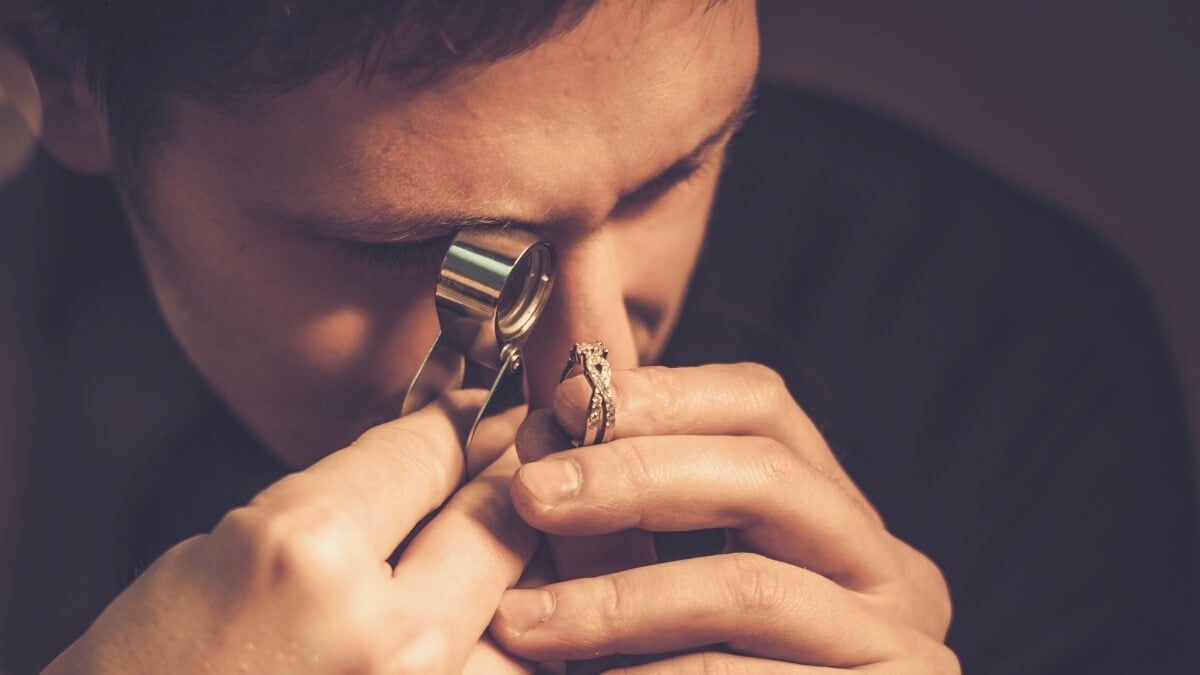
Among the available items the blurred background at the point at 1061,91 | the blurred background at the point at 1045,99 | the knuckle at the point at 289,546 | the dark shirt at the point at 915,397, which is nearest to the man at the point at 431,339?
the knuckle at the point at 289,546

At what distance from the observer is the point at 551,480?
0.82 metres

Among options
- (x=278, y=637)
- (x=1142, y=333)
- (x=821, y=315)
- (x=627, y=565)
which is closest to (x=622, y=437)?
(x=627, y=565)

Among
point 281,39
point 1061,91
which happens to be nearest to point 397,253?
point 281,39

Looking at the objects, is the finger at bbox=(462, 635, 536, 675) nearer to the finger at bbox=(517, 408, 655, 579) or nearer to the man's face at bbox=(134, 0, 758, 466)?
the finger at bbox=(517, 408, 655, 579)

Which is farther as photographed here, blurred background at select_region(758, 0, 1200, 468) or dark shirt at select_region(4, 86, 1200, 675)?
blurred background at select_region(758, 0, 1200, 468)

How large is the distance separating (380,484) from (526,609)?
6.6 inches

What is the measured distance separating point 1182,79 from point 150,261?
1641 mm

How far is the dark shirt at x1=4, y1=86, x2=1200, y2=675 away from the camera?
152cm

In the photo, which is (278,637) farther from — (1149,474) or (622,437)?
(1149,474)

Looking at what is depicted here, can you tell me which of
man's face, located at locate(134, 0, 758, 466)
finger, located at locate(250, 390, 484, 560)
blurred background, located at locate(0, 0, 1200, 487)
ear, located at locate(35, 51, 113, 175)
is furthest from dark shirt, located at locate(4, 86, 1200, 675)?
finger, located at locate(250, 390, 484, 560)

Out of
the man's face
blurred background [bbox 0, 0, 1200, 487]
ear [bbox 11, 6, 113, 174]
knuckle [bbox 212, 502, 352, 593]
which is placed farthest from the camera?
blurred background [bbox 0, 0, 1200, 487]

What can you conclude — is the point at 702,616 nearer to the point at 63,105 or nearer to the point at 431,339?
the point at 431,339

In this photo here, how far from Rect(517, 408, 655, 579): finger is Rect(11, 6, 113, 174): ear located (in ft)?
2.05

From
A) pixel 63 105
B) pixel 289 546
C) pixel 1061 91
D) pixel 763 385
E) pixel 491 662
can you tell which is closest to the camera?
pixel 289 546
